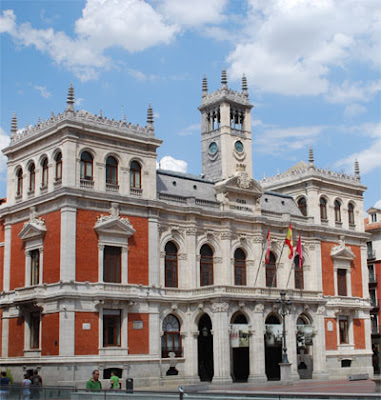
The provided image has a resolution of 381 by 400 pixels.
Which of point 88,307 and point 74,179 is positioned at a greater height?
point 74,179

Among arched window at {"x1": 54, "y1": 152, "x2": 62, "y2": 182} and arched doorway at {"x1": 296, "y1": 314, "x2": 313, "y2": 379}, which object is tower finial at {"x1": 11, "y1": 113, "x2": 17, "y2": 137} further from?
arched doorway at {"x1": 296, "y1": 314, "x2": 313, "y2": 379}

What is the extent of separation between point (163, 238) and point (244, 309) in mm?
8365

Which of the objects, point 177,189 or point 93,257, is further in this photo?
point 177,189

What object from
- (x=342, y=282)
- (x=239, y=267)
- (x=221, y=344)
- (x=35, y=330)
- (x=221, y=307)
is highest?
(x=239, y=267)

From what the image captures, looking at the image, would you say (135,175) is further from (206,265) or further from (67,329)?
(67,329)

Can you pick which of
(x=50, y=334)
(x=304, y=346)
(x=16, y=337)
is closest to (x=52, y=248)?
(x=50, y=334)

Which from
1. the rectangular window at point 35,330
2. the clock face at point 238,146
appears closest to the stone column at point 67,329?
the rectangular window at point 35,330

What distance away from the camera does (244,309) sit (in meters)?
54.8

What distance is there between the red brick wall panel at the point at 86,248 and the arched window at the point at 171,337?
784cm

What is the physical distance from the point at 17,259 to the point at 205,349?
649 inches

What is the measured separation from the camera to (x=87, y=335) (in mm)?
47906

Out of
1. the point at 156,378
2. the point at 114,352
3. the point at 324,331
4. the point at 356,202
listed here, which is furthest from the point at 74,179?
the point at 356,202

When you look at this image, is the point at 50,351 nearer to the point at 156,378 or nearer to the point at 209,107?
the point at 156,378

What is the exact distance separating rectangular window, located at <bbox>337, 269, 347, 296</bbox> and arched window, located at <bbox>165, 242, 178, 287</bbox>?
1979cm
